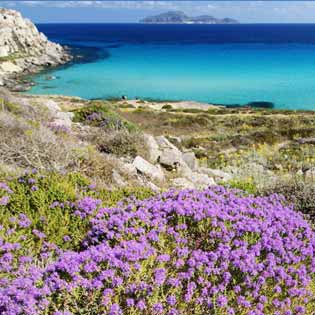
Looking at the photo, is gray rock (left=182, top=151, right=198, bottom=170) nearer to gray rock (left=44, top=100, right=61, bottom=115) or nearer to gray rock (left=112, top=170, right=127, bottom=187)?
gray rock (left=112, top=170, right=127, bottom=187)

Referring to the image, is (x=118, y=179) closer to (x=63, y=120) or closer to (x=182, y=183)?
(x=182, y=183)

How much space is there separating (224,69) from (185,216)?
90.4m

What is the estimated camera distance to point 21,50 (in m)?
96.9

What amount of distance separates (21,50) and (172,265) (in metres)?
102

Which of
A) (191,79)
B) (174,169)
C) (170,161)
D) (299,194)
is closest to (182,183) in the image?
(174,169)

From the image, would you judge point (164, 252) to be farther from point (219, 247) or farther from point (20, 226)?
point (20, 226)

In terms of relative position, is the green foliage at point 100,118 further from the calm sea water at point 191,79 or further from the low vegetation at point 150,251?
the calm sea water at point 191,79

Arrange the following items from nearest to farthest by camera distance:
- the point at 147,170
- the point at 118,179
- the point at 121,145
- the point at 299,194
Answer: the point at 299,194 < the point at 118,179 < the point at 147,170 < the point at 121,145

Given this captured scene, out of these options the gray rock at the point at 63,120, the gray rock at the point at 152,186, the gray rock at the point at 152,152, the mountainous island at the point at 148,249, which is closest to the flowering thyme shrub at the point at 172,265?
the mountainous island at the point at 148,249

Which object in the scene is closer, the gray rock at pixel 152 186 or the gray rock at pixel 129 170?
the gray rock at pixel 152 186

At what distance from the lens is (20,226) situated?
4.60m

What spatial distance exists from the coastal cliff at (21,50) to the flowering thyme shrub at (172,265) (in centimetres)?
7099

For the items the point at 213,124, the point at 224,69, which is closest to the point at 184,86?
the point at 224,69

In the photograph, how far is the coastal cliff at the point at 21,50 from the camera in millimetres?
80375
